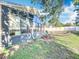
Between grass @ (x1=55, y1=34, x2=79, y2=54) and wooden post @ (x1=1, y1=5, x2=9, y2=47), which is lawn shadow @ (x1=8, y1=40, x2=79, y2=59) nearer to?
wooden post @ (x1=1, y1=5, x2=9, y2=47)

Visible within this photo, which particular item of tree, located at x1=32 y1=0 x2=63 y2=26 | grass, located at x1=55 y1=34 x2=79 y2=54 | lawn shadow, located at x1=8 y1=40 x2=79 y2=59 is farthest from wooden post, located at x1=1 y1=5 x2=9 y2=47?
tree, located at x1=32 y1=0 x2=63 y2=26

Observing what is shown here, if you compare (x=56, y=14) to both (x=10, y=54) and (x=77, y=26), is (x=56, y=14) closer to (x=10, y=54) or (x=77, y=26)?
(x=77, y=26)

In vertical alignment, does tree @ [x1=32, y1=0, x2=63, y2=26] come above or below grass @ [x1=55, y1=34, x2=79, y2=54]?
above

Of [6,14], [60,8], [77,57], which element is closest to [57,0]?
[60,8]

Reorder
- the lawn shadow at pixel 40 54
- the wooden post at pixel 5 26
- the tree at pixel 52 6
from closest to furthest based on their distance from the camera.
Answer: the lawn shadow at pixel 40 54
the wooden post at pixel 5 26
the tree at pixel 52 6

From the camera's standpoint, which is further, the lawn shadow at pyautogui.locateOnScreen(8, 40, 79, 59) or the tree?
the tree

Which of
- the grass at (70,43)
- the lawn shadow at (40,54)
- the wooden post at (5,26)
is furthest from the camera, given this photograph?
the grass at (70,43)

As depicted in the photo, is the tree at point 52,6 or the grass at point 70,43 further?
the tree at point 52,6

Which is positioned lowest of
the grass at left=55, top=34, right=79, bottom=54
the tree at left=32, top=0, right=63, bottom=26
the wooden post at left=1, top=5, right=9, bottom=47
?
the grass at left=55, top=34, right=79, bottom=54

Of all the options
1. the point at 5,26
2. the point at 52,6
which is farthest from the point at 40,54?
the point at 52,6

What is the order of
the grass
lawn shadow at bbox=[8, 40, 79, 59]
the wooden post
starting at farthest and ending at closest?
the grass → the wooden post → lawn shadow at bbox=[8, 40, 79, 59]

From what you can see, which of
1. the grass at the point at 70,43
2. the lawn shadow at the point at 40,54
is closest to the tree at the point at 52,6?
the grass at the point at 70,43

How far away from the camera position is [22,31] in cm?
1705

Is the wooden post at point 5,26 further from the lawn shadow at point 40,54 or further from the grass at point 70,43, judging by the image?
the grass at point 70,43
